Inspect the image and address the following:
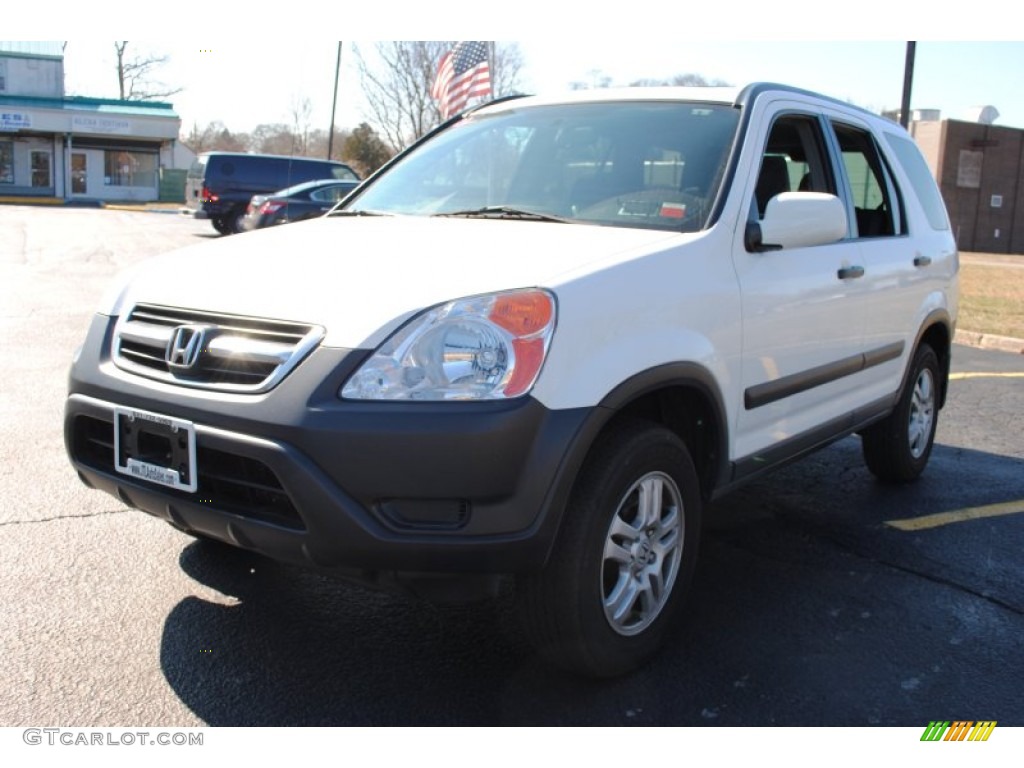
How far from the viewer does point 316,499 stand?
2.43 m

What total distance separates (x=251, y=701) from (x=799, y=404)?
235cm

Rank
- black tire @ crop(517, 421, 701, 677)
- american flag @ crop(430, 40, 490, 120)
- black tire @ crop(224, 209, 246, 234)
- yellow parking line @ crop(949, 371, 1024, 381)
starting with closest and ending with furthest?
black tire @ crop(517, 421, 701, 677)
yellow parking line @ crop(949, 371, 1024, 381)
american flag @ crop(430, 40, 490, 120)
black tire @ crop(224, 209, 246, 234)

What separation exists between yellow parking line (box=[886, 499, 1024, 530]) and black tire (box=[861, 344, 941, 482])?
449 mm

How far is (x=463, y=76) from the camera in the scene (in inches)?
656

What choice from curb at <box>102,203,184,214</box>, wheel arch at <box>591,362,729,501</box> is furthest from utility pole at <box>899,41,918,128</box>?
curb at <box>102,203,184,214</box>

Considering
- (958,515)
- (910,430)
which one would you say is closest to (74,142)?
(910,430)

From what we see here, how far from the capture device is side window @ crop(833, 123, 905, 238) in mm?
4602

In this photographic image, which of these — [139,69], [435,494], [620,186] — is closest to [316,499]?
[435,494]

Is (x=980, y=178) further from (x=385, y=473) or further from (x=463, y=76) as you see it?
(x=385, y=473)

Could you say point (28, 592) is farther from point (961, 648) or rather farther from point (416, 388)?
point (961, 648)

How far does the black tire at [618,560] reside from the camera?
2699 mm

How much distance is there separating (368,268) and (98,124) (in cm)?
4516
